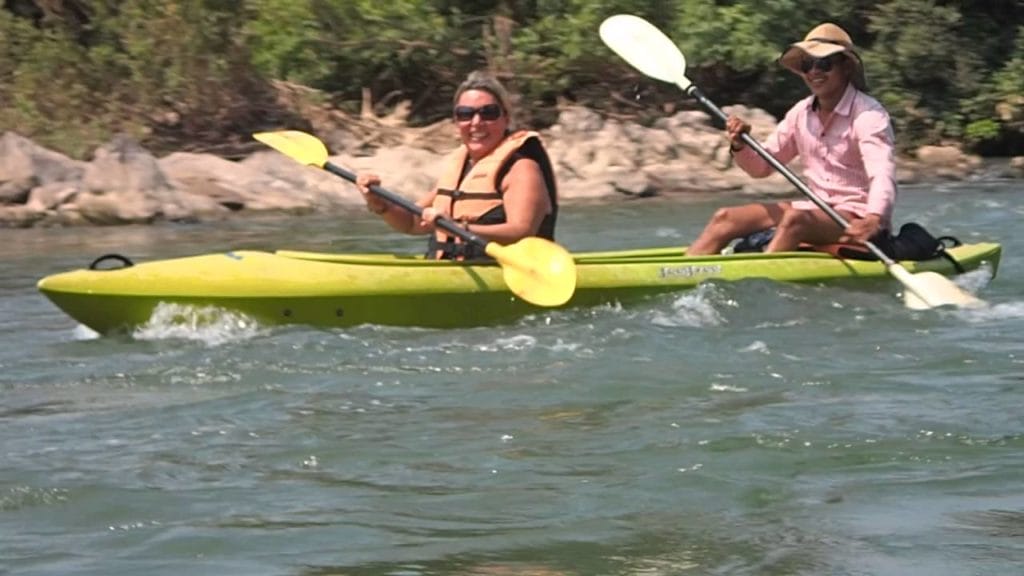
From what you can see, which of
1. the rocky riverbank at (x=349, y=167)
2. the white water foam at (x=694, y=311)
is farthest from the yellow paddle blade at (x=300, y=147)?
the rocky riverbank at (x=349, y=167)

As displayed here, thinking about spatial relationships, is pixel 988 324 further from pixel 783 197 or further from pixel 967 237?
pixel 783 197

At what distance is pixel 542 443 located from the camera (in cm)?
443

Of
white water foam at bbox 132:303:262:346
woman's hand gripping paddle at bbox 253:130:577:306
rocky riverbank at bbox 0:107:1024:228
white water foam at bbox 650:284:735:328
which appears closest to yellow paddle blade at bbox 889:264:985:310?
white water foam at bbox 650:284:735:328

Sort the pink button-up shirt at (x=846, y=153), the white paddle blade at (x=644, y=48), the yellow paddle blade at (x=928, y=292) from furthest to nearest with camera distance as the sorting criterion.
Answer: the white paddle blade at (x=644, y=48) → the pink button-up shirt at (x=846, y=153) → the yellow paddle blade at (x=928, y=292)

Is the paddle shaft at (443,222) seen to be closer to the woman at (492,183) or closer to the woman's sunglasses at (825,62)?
the woman at (492,183)

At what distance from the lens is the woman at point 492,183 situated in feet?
20.3

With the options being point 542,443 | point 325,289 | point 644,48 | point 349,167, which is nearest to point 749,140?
point 644,48

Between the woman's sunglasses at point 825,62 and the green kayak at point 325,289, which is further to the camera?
the woman's sunglasses at point 825,62

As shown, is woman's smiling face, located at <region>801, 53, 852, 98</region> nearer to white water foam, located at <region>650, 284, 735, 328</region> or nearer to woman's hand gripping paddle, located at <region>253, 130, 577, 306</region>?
white water foam, located at <region>650, 284, 735, 328</region>

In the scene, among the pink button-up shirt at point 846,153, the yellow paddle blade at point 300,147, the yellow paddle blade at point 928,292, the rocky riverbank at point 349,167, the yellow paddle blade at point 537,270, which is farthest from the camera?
the rocky riverbank at point 349,167

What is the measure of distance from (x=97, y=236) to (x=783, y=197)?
190 inches

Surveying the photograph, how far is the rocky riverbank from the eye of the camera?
12.2 m

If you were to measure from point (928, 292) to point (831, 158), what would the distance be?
64 cm

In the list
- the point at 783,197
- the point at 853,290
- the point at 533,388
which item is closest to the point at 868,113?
the point at 853,290
